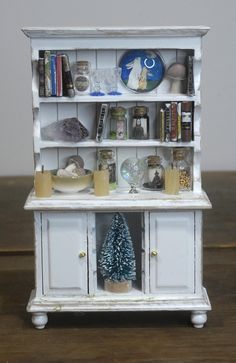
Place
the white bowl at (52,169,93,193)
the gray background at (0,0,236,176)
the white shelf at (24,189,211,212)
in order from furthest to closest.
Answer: the gray background at (0,0,236,176) → the white bowl at (52,169,93,193) → the white shelf at (24,189,211,212)

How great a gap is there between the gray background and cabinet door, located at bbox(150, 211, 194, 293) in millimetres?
2349

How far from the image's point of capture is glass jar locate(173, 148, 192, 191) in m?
2.88

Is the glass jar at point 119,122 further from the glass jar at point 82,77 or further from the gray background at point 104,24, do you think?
the gray background at point 104,24

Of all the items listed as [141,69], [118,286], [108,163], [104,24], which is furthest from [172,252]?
[104,24]

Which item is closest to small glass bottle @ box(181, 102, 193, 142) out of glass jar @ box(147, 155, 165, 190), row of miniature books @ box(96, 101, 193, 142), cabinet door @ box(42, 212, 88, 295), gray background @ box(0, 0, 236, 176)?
row of miniature books @ box(96, 101, 193, 142)

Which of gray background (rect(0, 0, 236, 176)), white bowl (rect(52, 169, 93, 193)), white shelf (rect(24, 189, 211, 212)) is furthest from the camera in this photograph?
gray background (rect(0, 0, 236, 176))

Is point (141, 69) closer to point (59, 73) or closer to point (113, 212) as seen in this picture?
point (59, 73)

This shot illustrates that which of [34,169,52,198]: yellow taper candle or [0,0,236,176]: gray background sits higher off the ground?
[0,0,236,176]: gray background

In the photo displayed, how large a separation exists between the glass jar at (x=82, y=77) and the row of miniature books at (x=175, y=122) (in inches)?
4.6

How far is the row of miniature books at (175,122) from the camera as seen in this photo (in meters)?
2.81

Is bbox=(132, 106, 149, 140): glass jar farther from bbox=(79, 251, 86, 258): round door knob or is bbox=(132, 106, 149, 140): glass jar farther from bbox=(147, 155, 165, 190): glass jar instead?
bbox=(79, 251, 86, 258): round door knob

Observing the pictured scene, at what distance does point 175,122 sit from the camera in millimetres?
2811

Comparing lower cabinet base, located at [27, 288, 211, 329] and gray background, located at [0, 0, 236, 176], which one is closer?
lower cabinet base, located at [27, 288, 211, 329]

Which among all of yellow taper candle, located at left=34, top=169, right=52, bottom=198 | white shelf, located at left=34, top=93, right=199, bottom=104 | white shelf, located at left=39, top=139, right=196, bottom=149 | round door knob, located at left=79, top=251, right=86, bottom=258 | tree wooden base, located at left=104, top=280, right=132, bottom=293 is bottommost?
tree wooden base, located at left=104, top=280, right=132, bottom=293
